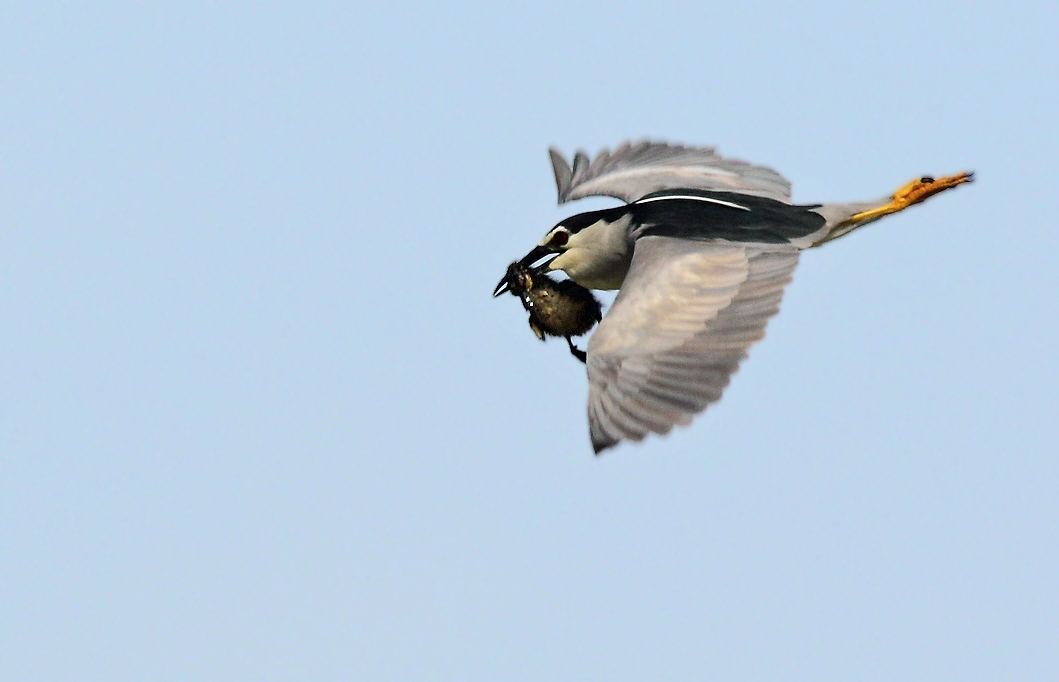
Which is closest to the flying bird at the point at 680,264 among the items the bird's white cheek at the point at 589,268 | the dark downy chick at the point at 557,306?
the bird's white cheek at the point at 589,268

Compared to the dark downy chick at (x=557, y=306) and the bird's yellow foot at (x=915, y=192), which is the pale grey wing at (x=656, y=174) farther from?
the dark downy chick at (x=557, y=306)

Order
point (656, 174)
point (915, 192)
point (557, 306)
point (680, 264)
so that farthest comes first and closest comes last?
point (656, 174), point (915, 192), point (557, 306), point (680, 264)

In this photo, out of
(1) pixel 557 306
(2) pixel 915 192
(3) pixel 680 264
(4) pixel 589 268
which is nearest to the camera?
(3) pixel 680 264

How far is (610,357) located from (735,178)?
3151mm

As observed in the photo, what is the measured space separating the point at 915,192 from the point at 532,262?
3037 millimetres

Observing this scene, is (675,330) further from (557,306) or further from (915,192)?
(915,192)

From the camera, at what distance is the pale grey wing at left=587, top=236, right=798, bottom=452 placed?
905 centimetres

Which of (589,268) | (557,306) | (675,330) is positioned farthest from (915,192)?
(675,330)

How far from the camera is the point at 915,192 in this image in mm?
11820

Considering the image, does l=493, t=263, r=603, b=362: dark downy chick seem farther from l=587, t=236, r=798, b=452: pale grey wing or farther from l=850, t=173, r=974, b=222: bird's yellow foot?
l=850, t=173, r=974, b=222: bird's yellow foot

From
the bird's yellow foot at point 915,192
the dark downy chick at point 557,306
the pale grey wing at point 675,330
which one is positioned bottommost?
the pale grey wing at point 675,330

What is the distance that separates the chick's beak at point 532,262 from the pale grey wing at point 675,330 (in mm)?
1015

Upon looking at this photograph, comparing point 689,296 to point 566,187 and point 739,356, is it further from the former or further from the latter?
point 566,187

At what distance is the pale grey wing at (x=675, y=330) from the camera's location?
905 centimetres
